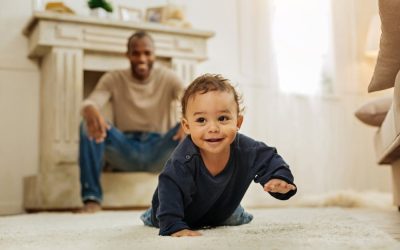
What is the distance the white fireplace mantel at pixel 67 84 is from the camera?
2.91 metres

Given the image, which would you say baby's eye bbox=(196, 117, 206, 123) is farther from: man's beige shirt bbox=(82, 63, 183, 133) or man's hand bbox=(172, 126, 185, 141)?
man's beige shirt bbox=(82, 63, 183, 133)

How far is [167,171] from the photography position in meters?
1.30

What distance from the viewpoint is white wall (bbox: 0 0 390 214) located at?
321 cm

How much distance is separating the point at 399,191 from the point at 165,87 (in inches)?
54.8

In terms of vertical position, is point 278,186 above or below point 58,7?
below

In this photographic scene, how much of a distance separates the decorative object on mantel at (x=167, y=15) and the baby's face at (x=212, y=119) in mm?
2117

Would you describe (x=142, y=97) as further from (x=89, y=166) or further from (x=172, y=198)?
(x=172, y=198)

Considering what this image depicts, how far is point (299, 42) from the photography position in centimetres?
402

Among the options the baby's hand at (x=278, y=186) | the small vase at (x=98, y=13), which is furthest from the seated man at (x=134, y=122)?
the baby's hand at (x=278, y=186)

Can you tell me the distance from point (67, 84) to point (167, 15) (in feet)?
2.57

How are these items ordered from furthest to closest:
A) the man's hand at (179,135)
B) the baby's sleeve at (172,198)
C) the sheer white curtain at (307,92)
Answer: the sheer white curtain at (307,92), the man's hand at (179,135), the baby's sleeve at (172,198)

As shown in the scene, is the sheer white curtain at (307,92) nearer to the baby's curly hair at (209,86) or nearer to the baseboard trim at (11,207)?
the baseboard trim at (11,207)

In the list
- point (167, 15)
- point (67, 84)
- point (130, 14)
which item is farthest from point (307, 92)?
point (67, 84)

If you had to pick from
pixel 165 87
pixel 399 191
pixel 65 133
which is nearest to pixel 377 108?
pixel 399 191
